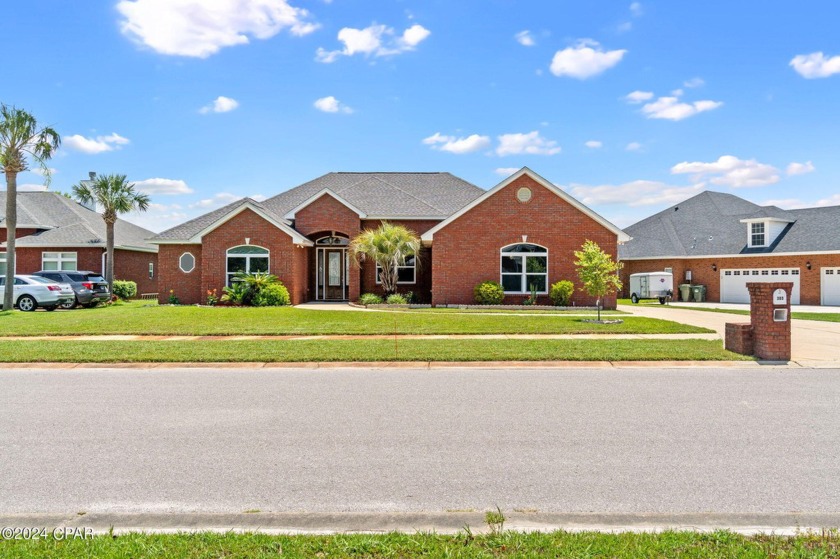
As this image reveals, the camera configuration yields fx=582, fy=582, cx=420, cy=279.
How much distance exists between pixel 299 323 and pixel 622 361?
32.4 ft

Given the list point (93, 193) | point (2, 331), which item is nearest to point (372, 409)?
point (2, 331)

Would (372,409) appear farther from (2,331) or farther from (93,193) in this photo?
(93,193)

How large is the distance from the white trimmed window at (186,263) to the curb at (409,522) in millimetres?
24407

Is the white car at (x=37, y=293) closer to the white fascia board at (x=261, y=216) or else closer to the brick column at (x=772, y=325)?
the white fascia board at (x=261, y=216)

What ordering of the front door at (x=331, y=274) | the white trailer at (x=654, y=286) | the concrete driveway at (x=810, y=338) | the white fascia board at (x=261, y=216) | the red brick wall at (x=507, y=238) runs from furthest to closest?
the white trailer at (x=654, y=286) → the front door at (x=331, y=274) → the white fascia board at (x=261, y=216) → the red brick wall at (x=507, y=238) → the concrete driveway at (x=810, y=338)

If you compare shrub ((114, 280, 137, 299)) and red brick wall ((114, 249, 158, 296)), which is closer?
shrub ((114, 280, 137, 299))

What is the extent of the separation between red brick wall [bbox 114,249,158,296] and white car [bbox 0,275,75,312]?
9019 millimetres

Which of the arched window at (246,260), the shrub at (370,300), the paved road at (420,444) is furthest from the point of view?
the arched window at (246,260)

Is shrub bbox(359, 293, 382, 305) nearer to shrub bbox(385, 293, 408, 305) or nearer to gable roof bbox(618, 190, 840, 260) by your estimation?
shrub bbox(385, 293, 408, 305)

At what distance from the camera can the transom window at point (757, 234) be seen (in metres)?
32.5

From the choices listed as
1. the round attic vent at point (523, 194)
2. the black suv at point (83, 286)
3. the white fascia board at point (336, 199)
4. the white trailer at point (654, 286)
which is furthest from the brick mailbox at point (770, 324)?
the black suv at point (83, 286)

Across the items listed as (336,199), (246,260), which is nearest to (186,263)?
(246,260)

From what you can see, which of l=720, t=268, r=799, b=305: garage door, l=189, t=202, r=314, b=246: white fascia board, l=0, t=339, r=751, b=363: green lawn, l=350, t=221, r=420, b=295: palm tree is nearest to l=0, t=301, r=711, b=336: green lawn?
l=0, t=339, r=751, b=363: green lawn

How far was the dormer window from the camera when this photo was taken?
32.4 metres
